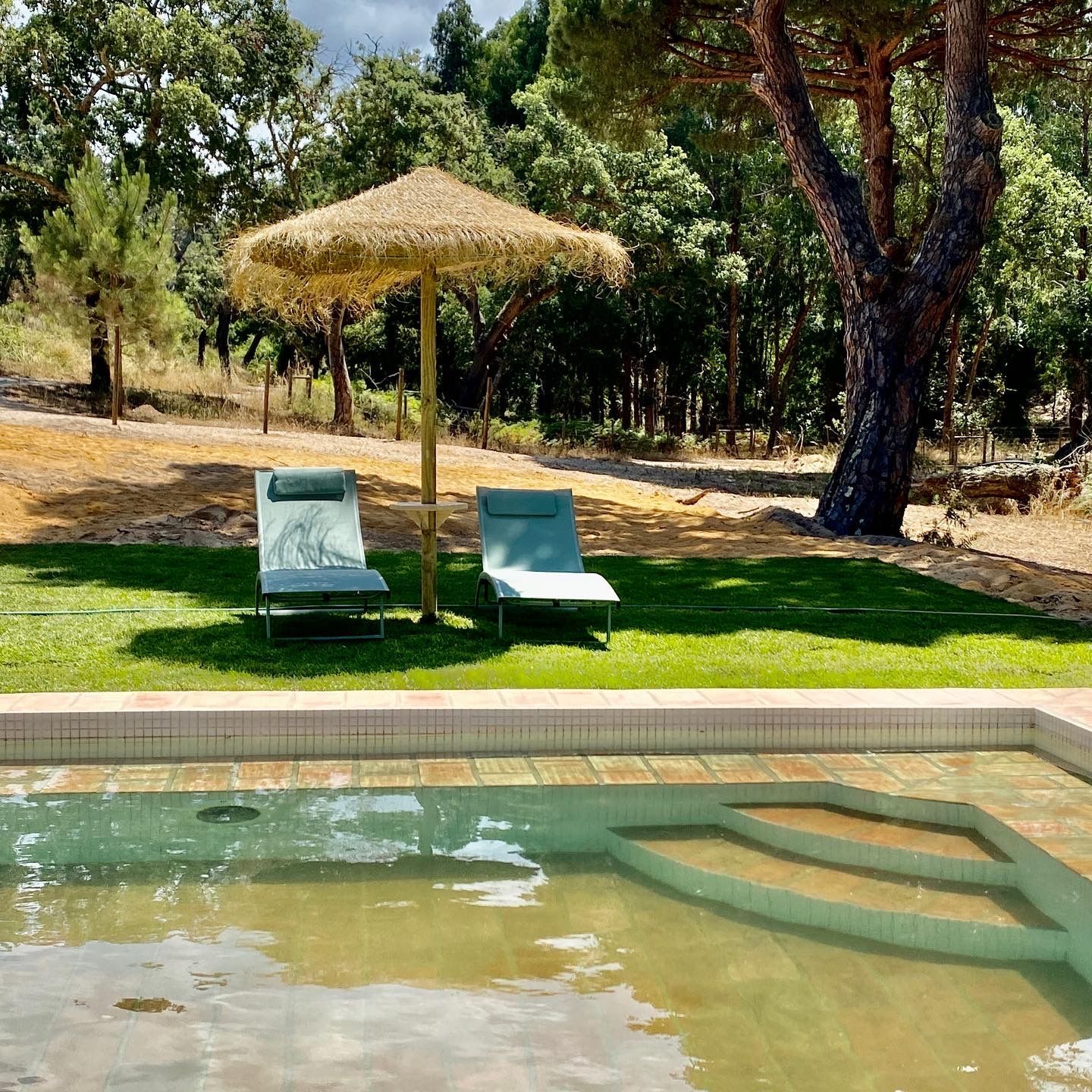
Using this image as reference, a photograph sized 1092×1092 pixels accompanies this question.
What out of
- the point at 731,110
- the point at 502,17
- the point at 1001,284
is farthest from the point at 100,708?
the point at 502,17

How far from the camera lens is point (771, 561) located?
11656 mm

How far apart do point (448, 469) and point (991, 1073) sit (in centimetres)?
1492

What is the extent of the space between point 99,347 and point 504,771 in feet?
61.3

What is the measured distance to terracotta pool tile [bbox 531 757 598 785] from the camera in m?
5.86

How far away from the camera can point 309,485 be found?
8641mm

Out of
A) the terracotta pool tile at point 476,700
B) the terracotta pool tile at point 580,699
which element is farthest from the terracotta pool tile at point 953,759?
the terracotta pool tile at point 476,700

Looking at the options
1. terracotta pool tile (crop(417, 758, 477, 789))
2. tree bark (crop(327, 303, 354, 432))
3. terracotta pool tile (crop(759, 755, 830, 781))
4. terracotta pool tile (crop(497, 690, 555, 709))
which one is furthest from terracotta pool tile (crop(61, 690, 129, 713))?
tree bark (crop(327, 303, 354, 432))

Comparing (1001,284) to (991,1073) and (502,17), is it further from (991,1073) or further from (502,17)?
(991,1073)

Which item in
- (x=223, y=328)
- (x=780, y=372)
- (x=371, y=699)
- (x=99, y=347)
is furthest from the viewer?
(x=223, y=328)

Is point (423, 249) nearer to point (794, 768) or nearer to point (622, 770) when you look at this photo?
point (622, 770)

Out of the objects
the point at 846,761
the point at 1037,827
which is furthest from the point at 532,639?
the point at 1037,827

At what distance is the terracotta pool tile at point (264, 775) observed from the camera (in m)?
5.66

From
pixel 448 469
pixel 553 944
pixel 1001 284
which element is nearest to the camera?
pixel 553 944

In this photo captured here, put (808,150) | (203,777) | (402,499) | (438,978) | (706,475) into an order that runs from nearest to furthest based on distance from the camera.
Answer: (438,978), (203,777), (808,150), (402,499), (706,475)
